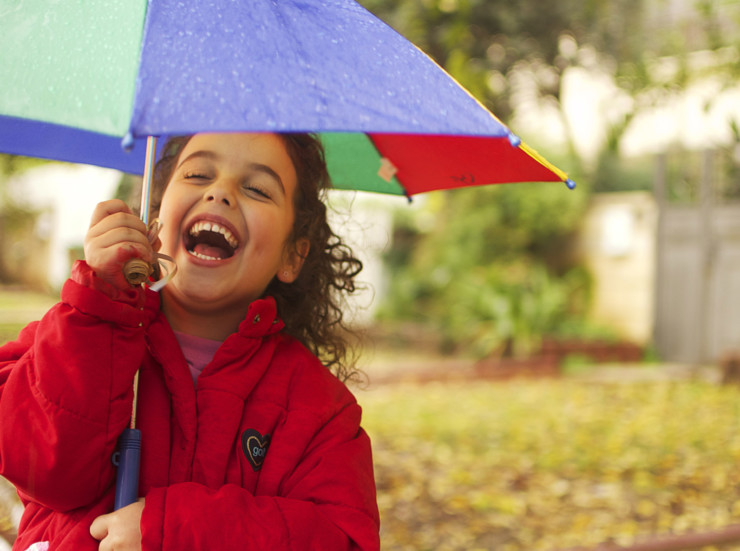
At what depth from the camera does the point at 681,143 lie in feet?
34.3

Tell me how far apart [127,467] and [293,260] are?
679 millimetres

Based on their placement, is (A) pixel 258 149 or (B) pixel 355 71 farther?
(A) pixel 258 149

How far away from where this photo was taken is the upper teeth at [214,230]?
1.59 metres

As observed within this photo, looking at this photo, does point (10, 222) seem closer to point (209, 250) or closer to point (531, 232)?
point (531, 232)

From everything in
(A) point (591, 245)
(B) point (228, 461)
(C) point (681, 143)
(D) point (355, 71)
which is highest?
(C) point (681, 143)

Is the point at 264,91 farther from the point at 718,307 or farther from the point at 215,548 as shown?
the point at 718,307

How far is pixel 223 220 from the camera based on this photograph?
1.59 m

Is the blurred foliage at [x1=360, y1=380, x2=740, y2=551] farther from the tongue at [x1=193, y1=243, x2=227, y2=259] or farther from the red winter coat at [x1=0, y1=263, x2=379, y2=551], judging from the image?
the tongue at [x1=193, y1=243, x2=227, y2=259]

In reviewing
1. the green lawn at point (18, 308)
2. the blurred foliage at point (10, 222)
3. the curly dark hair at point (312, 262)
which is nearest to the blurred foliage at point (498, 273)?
the green lawn at point (18, 308)

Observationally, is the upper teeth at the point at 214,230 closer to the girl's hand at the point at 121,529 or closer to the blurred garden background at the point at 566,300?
the girl's hand at the point at 121,529

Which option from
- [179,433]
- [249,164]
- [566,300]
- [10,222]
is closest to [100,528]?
[179,433]

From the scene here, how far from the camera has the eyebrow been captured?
5.42 ft

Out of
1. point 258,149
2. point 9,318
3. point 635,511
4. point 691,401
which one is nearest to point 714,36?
point 635,511

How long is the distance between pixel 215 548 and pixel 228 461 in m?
0.19
